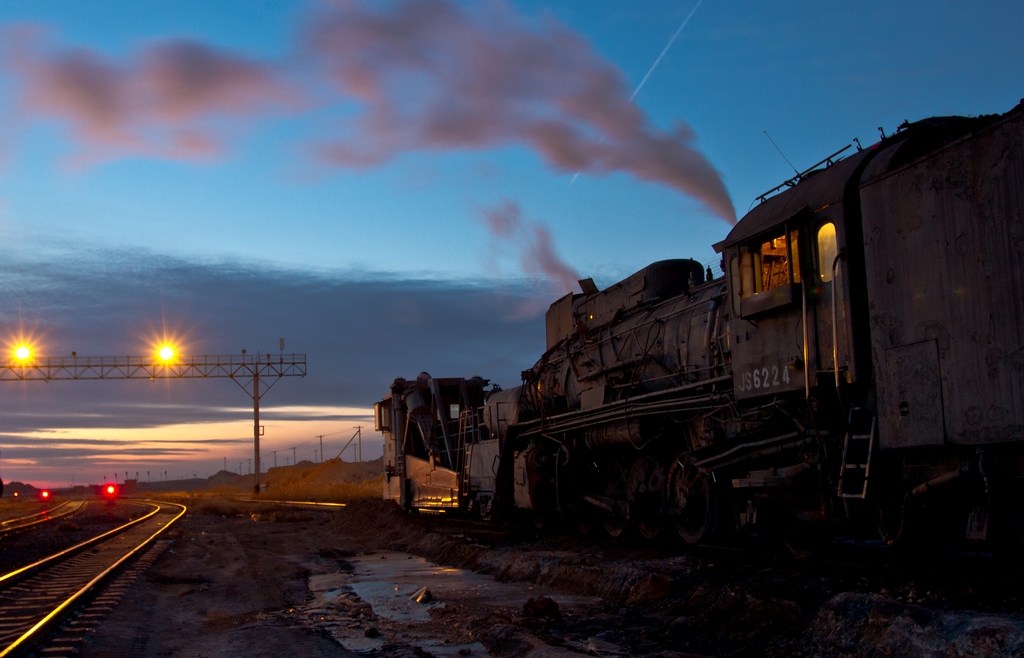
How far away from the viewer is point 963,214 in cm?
697

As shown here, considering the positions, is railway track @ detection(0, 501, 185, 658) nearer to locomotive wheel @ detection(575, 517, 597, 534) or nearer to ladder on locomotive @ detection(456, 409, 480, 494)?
ladder on locomotive @ detection(456, 409, 480, 494)

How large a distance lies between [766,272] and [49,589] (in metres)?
10.9

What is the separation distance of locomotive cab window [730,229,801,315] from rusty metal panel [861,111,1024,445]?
1100mm

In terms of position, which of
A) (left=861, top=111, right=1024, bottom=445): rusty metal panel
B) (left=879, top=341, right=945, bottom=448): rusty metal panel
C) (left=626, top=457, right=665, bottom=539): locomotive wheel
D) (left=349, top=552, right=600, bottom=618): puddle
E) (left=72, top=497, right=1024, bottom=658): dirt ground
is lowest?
(left=349, top=552, right=600, bottom=618): puddle

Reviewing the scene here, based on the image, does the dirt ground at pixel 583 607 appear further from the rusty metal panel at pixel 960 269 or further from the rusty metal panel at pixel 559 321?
the rusty metal panel at pixel 559 321

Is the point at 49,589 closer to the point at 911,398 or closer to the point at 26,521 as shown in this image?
the point at 911,398

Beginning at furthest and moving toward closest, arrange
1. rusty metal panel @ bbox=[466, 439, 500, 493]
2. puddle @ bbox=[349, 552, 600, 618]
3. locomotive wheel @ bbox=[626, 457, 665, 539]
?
rusty metal panel @ bbox=[466, 439, 500, 493], locomotive wheel @ bbox=[626, 457, 665, 539], puddle @ bbox=[349, 552, 600, 618]

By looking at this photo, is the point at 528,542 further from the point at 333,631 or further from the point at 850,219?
the point at 850,219

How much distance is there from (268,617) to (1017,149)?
881 centimetres

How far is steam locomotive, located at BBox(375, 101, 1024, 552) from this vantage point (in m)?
6.75

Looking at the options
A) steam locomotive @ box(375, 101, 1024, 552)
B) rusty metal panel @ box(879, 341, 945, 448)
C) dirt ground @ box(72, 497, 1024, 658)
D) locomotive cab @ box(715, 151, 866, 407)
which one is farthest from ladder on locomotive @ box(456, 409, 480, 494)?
rusty metal panel @ box(879, 341, 945, 448)

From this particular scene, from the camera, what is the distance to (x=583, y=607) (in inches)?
377

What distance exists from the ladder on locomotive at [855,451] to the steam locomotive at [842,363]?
0.06 ft

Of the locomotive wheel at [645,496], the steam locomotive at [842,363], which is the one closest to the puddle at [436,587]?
the steam locomotive at [842,363]
